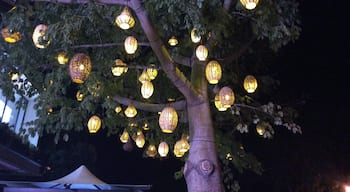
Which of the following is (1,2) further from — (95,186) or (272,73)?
(272,73)

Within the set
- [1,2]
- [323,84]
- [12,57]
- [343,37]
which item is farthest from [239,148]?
[1,2]

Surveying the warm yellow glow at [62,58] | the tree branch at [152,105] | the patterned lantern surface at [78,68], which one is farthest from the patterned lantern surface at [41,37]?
the tree branch at [152,105]

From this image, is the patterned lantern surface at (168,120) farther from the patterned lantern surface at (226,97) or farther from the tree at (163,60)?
the patterned lantern surface at (226,97)

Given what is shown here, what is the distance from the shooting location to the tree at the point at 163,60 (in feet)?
13.9

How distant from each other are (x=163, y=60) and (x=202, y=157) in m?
1.19

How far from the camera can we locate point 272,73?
26.0 feet

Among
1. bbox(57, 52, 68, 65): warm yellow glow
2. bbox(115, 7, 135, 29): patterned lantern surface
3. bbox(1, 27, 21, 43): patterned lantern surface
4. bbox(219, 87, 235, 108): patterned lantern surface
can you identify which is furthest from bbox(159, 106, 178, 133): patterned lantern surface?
bbox(1, 27, 21, 43): patterned lantern surface

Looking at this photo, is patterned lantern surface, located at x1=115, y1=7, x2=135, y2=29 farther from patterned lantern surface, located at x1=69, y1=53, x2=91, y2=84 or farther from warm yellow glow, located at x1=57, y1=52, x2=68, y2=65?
warm yellow glow, located at x1=57, y1=52, x2=68, y2=65

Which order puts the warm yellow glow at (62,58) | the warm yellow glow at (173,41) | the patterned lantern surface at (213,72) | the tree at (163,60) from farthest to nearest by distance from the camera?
1. the warm yellow glow at (173,41)
2. the warm yellow glow at (62,58)
3. the patterned lantern surface at (213,72)
4. the tree at (163,60)

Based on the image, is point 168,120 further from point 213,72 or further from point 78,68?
point 78,68

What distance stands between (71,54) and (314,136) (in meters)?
5.54

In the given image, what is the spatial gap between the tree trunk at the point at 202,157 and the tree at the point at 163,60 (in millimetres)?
11

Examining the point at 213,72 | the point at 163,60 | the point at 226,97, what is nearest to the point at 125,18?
the point at 163,60

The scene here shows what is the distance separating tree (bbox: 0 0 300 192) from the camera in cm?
423
